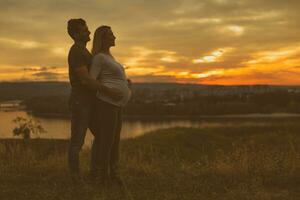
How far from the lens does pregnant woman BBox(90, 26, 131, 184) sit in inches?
187

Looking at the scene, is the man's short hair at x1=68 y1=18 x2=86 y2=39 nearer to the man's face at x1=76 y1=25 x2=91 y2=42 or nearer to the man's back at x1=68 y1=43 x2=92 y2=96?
the man's face at x1=76 y1=25 x2=91 y2=42

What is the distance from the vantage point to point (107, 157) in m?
5.00

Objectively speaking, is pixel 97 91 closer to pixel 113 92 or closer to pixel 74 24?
pixel 113 92

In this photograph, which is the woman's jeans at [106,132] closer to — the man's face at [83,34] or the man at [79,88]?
the man at [79,88]

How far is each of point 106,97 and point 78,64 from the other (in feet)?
1.58

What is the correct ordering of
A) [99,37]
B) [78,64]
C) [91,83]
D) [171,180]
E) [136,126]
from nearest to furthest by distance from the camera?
[91,83]
[78,64]
[99,37]
[171,180]
[136,126]

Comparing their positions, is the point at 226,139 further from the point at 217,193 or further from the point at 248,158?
the point at 217,193

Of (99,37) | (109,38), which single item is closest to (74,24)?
(99,37)

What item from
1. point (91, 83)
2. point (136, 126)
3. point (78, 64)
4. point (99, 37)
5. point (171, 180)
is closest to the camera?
point (91, 83)

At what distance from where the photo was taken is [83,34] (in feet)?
16.1

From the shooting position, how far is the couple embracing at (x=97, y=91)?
15.5 ft

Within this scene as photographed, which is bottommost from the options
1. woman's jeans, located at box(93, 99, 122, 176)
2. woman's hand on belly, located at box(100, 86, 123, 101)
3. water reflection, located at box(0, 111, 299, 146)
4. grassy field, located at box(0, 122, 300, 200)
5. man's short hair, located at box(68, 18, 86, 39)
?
water reflection, located at box(0, 111, 299, 146)

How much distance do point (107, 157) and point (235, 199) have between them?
1.53 meters

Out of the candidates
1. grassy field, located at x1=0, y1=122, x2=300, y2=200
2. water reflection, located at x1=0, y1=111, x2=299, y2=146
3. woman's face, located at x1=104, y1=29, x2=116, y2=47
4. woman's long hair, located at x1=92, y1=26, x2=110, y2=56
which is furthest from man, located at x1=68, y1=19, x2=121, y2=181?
water reflection, located at x1=0, y1=111, x2=299, y2=146
